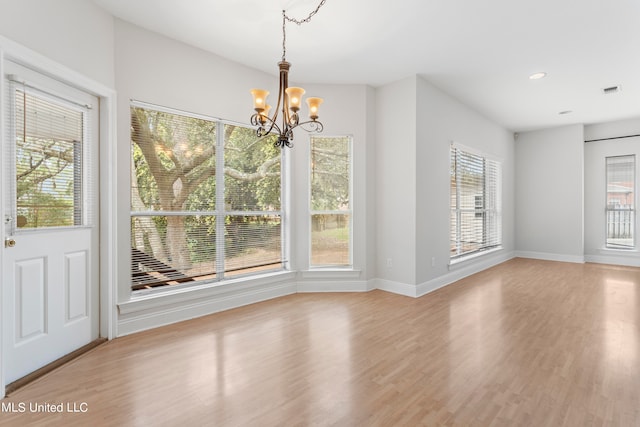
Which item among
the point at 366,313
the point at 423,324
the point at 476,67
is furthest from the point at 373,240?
the point at 476,67

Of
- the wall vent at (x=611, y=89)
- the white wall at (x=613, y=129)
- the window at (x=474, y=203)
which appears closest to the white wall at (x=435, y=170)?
the window at (x=474, y=203)

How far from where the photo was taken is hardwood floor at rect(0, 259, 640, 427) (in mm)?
1816

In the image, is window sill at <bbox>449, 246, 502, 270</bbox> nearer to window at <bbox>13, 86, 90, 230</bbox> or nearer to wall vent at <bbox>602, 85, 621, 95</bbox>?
wall vent at <bbox>602, 85, 621, 95</bbox>

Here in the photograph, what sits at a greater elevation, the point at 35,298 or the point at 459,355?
the point at 35,298

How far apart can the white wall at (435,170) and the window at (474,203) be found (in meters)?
0.32

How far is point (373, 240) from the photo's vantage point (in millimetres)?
4559

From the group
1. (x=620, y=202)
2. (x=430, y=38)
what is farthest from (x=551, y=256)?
(x=430, y=38)

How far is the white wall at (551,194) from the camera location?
6.63 meters

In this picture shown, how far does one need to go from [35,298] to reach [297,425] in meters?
2.12

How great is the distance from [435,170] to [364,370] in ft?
10.5

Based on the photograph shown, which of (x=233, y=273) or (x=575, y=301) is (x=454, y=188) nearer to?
(x=575, y=301)

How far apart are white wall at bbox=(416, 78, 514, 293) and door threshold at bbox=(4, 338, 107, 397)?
3.63 m

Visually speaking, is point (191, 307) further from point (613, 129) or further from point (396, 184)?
point (613, 129)

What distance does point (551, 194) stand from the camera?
22.8 ft
